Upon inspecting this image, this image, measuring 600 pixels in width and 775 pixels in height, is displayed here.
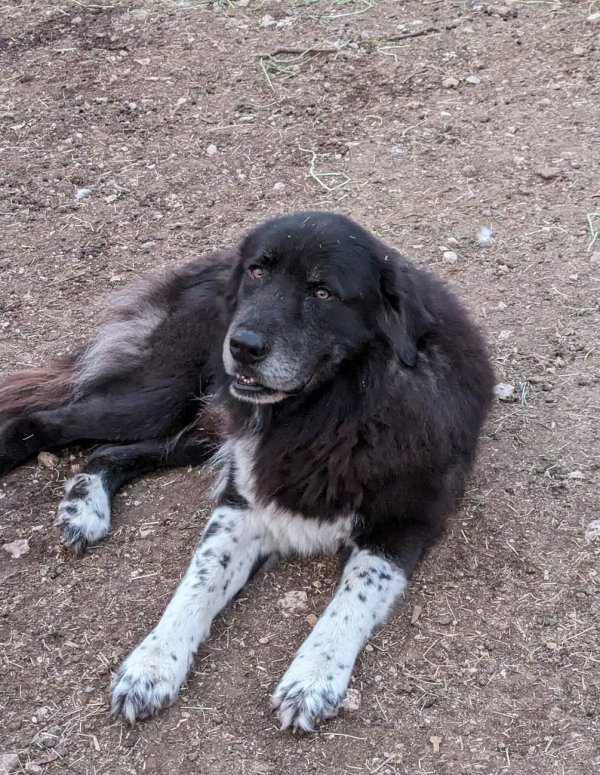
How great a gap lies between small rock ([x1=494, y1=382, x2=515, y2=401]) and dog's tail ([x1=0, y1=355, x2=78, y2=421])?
2.32 metres

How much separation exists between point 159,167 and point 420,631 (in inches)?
177

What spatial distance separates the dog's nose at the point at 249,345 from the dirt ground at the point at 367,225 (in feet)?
3.65

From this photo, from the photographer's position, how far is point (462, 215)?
614 cm

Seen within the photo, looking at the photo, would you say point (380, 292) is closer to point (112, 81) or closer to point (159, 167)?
point (159, 167)

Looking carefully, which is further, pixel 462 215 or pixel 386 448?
pixel 462 215

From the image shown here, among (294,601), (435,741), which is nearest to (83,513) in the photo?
(294,601)

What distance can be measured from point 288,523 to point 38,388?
5.62ft

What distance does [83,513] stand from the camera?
13.8 feet

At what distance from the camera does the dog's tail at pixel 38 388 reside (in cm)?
475

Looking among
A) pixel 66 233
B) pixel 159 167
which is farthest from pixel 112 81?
Result: pixel 66 233

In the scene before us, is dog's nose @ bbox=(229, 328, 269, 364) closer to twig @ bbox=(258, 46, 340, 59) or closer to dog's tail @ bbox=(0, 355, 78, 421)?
dog's tail @ bbox=(0, 355, 78, 421)

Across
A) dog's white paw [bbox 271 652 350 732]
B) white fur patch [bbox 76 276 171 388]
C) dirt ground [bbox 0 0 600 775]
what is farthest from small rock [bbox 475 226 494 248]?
dog's white paw [bbox 271 652 350 732]

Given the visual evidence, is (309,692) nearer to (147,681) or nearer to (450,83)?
(147,681)

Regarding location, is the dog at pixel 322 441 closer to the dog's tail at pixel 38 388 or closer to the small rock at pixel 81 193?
the dog's tail at pixel 38 388
